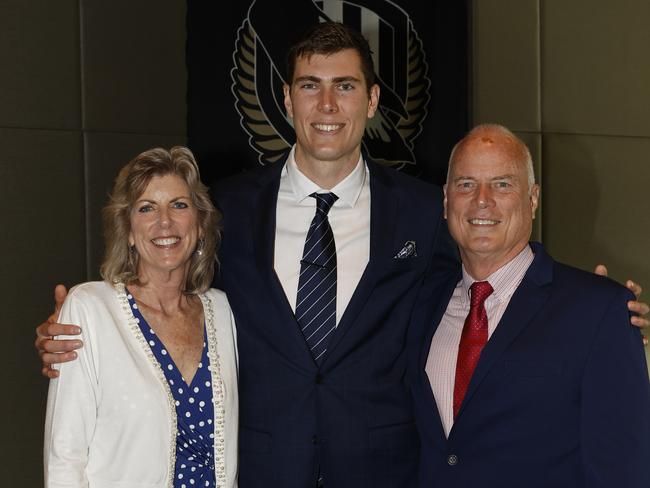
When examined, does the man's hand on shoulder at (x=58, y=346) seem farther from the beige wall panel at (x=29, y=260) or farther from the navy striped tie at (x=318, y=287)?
the beige wall panel at (x=29, y=260)

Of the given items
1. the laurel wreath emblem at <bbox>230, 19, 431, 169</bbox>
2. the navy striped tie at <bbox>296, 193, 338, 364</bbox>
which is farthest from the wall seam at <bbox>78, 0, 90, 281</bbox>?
the navy striped tie at <bbox>296, 193, 338, 364</bbox>

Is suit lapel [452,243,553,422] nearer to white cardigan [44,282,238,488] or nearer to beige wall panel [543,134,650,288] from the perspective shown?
white cardigan [44,282,238,488]

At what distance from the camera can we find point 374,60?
468 cm

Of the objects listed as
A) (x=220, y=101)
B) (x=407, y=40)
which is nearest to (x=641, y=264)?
(x=407, y=40)

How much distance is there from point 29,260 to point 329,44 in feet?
6.79

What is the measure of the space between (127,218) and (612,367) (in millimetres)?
1349

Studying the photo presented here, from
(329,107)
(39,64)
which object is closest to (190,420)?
(329,107)

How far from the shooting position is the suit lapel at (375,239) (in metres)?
2.46

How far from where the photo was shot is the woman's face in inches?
93.0

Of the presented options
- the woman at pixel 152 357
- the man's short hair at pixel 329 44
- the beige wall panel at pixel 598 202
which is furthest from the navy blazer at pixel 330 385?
the beige wall panel at pixel 598 202

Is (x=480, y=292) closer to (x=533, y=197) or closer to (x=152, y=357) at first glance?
(x=533, y=197)

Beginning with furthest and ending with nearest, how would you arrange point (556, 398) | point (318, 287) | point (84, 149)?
1. point (84, 149)
2. point (318, 287)
3. point (556, 398)

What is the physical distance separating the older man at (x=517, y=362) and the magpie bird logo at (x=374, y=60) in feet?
7.18

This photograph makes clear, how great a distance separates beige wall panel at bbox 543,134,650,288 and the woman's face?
3.35m
